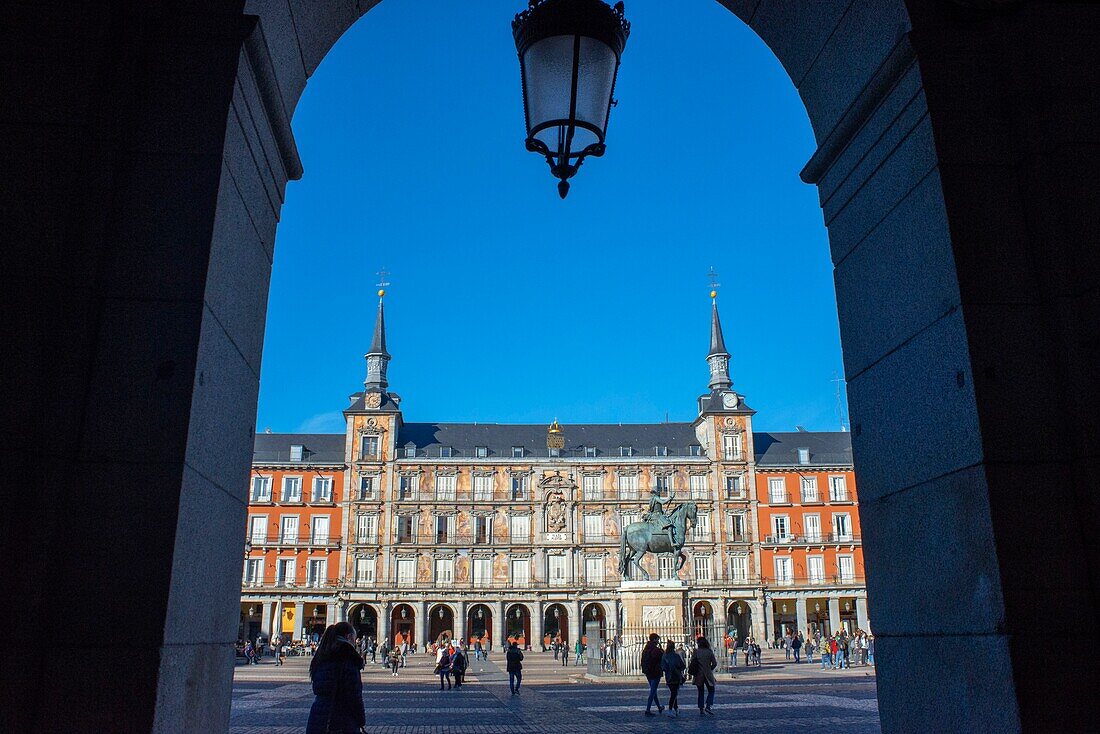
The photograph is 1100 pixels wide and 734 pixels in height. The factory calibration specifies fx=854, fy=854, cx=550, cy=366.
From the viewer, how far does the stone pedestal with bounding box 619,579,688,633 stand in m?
23.3

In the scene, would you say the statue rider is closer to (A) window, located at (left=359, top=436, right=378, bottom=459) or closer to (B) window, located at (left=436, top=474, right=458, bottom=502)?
(B) window, located at (left=436, top=474, right=458, bottom=502)

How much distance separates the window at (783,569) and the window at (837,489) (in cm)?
547

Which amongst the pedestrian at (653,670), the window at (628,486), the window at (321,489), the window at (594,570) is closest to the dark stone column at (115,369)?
the pedestrian at (653,670)

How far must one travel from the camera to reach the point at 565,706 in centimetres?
1647

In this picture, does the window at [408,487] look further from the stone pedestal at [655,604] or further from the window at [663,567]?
the stone pedestal at [655,604]

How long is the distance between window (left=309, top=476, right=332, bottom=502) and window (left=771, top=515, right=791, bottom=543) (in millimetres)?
31675

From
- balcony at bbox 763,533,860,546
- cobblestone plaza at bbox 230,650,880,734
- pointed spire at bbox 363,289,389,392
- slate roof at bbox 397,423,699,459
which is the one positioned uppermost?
pointed spire at bbox 363,289,389,392

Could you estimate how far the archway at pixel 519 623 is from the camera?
58781 mm

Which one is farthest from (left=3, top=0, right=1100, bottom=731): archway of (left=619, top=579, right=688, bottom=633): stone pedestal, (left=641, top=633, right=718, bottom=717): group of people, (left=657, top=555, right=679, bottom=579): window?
(left=657, top=555, right=679, bottom=579): window

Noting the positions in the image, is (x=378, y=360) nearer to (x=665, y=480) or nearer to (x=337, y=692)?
(x=665, y=480)

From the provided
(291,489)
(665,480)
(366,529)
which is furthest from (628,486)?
(291,489)

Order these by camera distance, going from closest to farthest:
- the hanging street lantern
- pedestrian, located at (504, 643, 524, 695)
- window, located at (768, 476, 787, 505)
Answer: the hanging street lantern
pedestrian, located at (504, 643, 524, 695)
window, located at (768, 476, 787, 505)

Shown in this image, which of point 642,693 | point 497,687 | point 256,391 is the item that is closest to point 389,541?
point 497,687

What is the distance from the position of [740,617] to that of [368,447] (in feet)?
95.5
